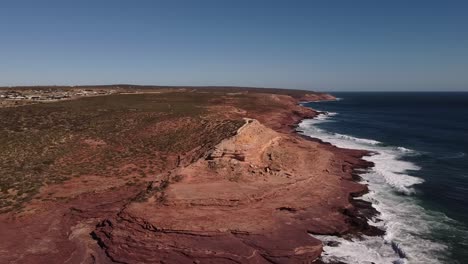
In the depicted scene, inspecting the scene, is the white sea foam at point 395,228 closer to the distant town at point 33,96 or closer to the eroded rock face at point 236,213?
the eroded rock face at point 236,213

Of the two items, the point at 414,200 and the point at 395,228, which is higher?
the point at 414,200

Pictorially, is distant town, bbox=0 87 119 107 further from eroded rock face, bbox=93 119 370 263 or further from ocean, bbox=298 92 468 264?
ocean, bbox=298 92 468 264

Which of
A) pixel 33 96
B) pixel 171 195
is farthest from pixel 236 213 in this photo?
pixel 33 96

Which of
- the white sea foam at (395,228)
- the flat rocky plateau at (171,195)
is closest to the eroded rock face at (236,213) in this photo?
the flat rocky plateau at (171,195)

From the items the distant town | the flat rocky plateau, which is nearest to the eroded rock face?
the flat rocky plateau

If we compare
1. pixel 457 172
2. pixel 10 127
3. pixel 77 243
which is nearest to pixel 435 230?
pixel 457 172

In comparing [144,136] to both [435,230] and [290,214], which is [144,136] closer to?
[290,214]

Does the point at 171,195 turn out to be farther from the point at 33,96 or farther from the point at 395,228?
the point at 33,96
